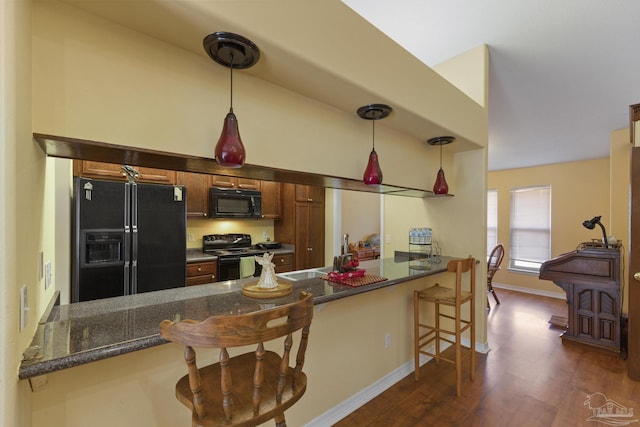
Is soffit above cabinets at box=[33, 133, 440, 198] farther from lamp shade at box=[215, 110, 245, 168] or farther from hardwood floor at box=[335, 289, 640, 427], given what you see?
hardwood floor at box=[335, 289, 640, 427]

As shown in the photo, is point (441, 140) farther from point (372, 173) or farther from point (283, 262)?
point (283, 262)

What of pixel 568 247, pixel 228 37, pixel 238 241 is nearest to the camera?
pixel 228 37

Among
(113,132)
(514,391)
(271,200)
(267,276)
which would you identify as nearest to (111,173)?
(271,200)

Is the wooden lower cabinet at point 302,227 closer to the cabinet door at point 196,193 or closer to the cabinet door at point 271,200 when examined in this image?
the cabinet door at point 271,200

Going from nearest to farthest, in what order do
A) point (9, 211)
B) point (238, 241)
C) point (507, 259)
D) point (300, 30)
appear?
point (9, 211) < point (300, 30) < point (238, 241) < point (507, 259)

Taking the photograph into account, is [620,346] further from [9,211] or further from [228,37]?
[9,211]

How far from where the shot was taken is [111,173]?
311cm

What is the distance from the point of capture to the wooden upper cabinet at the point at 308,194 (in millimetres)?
4609

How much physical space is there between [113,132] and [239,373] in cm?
108

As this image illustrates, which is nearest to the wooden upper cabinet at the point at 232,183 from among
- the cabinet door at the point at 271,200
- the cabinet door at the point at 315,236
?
the cabinet door at the point at 271,200

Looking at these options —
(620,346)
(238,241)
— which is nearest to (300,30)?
(238,241)

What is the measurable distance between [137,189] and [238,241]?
66.3 inches

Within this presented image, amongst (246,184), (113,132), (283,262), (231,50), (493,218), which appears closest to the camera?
(113,132)

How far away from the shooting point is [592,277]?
3045 millimetres
